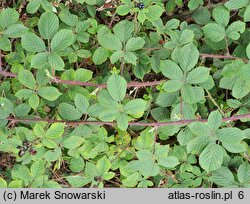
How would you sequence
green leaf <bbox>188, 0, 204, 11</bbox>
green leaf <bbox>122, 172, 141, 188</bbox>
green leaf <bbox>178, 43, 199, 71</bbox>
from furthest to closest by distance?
green leaf <bbox>188, 0, 204, 11</bbox> → green leaf <bbox>122, 172, 141, 188</bbox> → green leaf <bbox>178, 43, 199, 71</bbox>

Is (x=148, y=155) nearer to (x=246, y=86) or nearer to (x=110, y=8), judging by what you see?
(x=246, y=86)

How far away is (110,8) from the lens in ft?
7.87

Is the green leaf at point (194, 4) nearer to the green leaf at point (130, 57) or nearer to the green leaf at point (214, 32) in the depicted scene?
the green leaf at point (214, 32)

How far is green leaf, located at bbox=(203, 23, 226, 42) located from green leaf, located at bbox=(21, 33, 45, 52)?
0.92 meters

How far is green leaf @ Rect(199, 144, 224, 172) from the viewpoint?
1.90 m

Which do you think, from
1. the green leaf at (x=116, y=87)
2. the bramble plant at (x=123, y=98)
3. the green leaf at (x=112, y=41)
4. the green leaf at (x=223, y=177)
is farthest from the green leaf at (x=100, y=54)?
the green leaf at (x=223, y=177)

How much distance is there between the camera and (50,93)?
2.00 metres

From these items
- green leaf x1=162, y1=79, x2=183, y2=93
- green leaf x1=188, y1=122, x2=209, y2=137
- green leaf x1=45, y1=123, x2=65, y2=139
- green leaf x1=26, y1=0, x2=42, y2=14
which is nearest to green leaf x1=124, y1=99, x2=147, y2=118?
green leaf x1=162, y1=79, x2=183, y2=93

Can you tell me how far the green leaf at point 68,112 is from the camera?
202 centimetres

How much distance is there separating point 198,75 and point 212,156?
425 mm

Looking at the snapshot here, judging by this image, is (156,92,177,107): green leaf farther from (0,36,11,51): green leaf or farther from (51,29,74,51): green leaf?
(0,36,11,51): green leaf

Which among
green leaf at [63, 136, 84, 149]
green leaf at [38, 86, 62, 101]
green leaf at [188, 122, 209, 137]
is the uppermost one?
green leaf at [38, 86, 62, 101]
